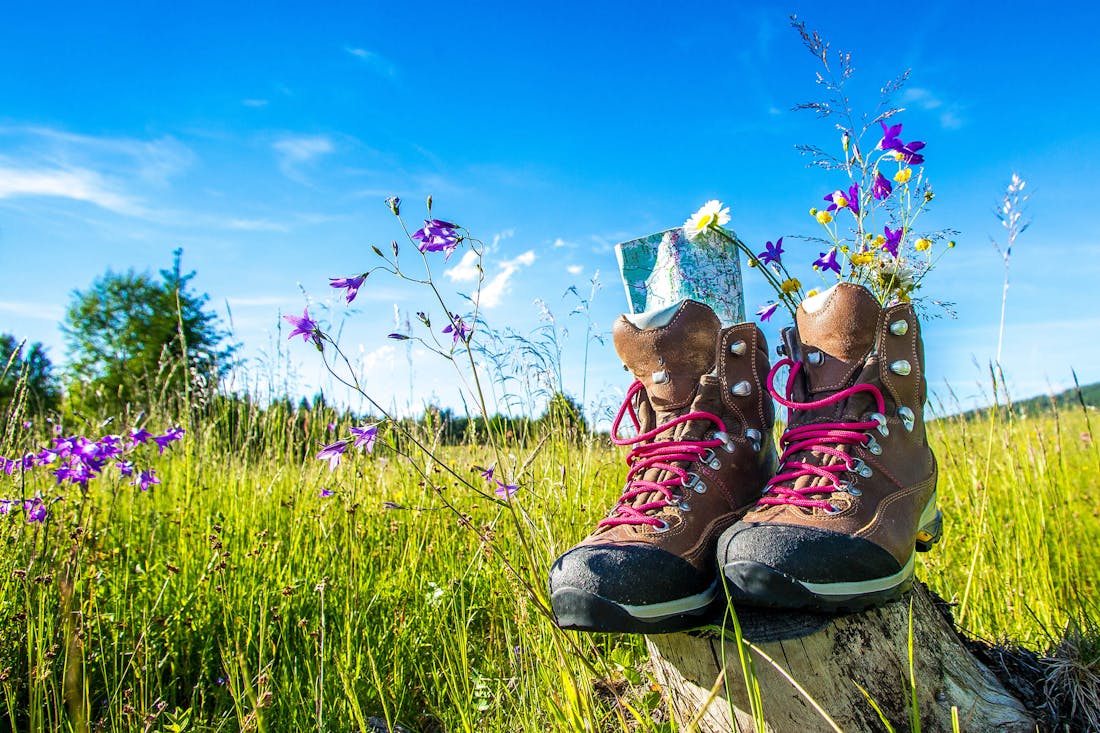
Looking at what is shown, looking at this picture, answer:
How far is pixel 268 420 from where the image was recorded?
4.94 metres

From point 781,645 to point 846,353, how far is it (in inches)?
25.7

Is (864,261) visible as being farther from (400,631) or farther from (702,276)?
(400,631)

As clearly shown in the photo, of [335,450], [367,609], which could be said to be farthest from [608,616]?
[367,609]

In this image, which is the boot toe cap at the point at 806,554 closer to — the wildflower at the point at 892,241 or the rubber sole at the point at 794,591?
the rubber sole at the point at 794,591

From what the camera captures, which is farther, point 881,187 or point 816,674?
point 881,187

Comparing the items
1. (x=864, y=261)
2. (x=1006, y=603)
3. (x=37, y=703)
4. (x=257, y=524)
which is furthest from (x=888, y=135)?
(x=257, y=524)

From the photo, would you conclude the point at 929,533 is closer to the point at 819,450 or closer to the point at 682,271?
the point at 819,450

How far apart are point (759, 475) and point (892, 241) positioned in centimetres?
80

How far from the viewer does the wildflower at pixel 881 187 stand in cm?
197

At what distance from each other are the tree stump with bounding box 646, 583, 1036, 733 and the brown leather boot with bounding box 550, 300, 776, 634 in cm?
13

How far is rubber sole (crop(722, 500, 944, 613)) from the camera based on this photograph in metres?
1.28

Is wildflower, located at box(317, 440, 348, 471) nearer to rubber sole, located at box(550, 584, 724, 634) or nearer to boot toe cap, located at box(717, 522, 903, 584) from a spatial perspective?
rubber sole, located at box(550, 584, 724, 634)

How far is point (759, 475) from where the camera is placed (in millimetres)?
1704

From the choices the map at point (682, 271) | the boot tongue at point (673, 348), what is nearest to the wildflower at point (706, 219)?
the map at point (682, 271)
